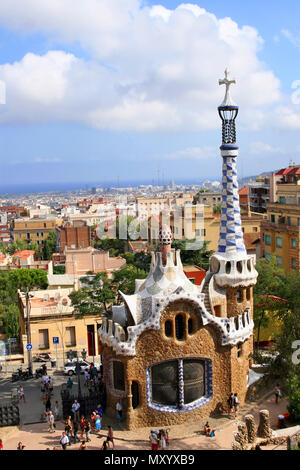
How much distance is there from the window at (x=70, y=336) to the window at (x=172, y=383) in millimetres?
15208

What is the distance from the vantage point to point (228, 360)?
88.2 feet

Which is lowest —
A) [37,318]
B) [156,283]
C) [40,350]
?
[40,350]

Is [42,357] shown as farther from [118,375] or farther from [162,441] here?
[162,441]

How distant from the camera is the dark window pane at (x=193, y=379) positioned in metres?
26.2

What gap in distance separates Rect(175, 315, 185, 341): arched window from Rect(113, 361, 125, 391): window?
10.6ft

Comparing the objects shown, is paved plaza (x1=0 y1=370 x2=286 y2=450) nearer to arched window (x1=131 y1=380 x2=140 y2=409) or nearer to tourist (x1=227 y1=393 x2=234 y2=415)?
tourist (x1=227 y1=393 x2=234 y2=415)

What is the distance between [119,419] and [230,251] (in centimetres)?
1065

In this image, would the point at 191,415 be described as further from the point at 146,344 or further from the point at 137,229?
the point at 137,229

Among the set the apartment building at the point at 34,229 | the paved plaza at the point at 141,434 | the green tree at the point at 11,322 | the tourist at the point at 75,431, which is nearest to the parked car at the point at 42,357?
the green tree at the point at 11,322

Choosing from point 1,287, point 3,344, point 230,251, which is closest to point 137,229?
point 1,287

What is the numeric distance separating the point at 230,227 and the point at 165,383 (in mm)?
9131

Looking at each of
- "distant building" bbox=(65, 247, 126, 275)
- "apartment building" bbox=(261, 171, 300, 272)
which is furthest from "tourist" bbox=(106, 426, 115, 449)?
"distant building" bbox=(65, 247, 126, 275)

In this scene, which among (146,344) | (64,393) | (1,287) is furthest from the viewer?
(1,287)

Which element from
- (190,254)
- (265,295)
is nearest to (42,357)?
(265,295)
